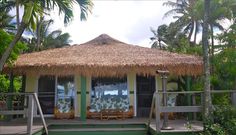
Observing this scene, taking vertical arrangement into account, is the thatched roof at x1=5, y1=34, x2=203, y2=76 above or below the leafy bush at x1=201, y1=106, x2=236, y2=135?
above

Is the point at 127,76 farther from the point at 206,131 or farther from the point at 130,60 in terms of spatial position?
the point at 206,131

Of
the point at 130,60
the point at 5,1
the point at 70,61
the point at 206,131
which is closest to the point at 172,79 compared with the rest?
the point at 130,60

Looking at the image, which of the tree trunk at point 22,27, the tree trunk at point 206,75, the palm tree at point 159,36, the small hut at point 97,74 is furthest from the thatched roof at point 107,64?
the palm tree at point 159,36

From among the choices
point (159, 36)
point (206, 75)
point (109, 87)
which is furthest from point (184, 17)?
point (206, 75)

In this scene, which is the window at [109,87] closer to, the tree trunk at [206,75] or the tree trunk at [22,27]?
the tree trunk at [206,75]

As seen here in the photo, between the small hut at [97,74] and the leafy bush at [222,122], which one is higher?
the small hut at [97,74]

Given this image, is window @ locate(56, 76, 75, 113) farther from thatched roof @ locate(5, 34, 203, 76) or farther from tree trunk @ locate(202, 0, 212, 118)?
tree trunk @ locate(202, 0, 212, 118)

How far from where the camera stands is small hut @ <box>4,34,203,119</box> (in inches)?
511

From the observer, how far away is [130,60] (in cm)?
1345

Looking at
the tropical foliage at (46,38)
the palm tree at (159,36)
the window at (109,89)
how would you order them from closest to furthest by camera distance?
the window at (109,89)
the tropical foliage at (46,38)
the palm tree at (159,36)

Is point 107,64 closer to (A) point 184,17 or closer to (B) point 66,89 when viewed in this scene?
(B) point 66,89

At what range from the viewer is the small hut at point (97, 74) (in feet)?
42.5

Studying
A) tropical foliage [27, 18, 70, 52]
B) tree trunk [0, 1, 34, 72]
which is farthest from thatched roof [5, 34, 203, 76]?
tropical foliage [27, 18, 70, 52]

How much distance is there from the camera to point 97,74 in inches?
511
